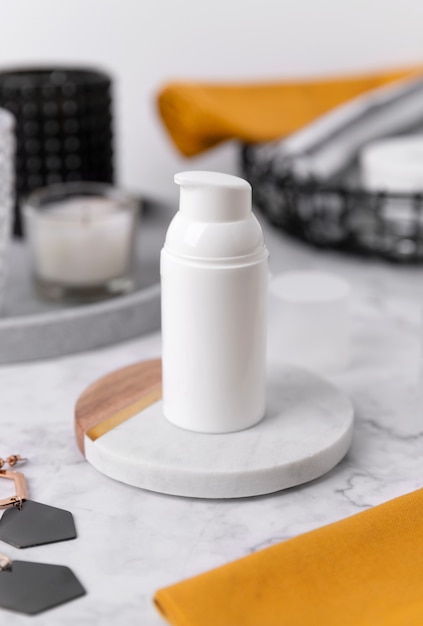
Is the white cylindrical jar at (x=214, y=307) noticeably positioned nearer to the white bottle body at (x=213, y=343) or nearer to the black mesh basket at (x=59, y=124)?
the white bottle body at (x=213, y=343)

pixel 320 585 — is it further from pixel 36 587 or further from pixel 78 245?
pixel 78 245

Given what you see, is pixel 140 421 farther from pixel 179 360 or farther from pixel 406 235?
pixel 406 235

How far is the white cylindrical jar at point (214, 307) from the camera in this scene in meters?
0.52

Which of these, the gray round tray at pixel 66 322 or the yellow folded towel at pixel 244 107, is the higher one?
the yellow folded towel at pixel 244 107

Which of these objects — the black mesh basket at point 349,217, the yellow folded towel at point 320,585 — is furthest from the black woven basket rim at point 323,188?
the yellow folded towel at point 320,585

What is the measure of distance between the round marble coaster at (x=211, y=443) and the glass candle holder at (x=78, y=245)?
0.20 metres

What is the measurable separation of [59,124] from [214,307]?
0.47 m

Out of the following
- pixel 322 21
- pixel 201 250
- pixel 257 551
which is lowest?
pixel 257 551

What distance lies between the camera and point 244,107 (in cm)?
107

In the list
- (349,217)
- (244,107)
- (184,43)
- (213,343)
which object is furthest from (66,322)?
(184,43)

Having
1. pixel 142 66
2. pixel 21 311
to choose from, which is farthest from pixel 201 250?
pixel 142 66

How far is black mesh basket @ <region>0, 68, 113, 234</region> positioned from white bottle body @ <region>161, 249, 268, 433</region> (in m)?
0.44

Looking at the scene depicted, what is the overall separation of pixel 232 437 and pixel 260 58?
2.56 feet

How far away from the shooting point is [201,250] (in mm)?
524
